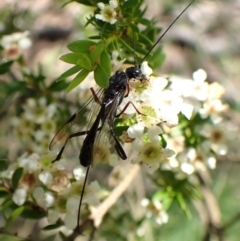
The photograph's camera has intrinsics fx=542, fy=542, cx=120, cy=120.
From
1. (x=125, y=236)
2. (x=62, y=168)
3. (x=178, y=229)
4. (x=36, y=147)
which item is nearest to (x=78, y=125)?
(x=62, y=168)

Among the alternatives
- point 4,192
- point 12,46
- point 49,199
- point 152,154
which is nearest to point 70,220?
point 49,199

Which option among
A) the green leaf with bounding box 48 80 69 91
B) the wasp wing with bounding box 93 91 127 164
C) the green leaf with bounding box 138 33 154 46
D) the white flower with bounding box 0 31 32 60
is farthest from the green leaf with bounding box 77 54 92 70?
the white flower with bounding box 0 31 32 60

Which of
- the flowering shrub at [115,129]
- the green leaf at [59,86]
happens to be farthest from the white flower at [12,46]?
the green leaf at [59,86]

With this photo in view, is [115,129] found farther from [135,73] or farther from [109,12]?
[109,12]

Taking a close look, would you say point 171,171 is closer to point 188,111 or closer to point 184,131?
point 184,131

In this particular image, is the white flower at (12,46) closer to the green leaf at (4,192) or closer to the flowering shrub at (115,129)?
the flowering shrub at (115,129)

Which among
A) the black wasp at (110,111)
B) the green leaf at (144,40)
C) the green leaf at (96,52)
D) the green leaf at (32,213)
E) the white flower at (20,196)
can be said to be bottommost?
the green leaf at (32,213)

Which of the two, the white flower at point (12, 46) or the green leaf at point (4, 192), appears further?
the white flower at point (12, 46)
